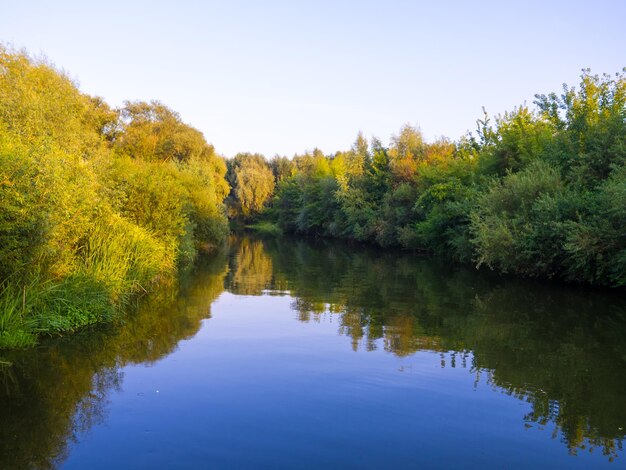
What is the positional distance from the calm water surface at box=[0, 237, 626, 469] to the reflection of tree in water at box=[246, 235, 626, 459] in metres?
0.06

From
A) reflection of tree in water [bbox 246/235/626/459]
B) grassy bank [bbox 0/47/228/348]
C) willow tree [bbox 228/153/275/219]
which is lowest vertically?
reflection of tree in water [bbox 246/235/626/459]

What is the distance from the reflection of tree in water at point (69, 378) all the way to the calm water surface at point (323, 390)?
0.04 m

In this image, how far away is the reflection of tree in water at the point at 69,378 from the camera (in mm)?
7570

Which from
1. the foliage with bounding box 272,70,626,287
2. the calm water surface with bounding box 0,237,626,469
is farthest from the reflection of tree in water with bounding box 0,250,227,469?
the foliage with bounding box 272,70,626,287

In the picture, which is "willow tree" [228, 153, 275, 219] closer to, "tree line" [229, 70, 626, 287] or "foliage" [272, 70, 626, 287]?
"tree line" [229, 70, 626, 287]

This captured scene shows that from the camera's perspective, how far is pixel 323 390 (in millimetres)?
10172

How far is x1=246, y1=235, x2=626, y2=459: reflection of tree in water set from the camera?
9.42 m

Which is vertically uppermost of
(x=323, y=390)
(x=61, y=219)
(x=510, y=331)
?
(x=61, y=219)

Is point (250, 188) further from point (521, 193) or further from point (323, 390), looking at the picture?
point (323, 390)

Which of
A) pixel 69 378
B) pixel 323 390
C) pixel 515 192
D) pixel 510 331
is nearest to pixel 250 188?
pixel 515 192

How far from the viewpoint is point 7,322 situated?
1153 centimetres

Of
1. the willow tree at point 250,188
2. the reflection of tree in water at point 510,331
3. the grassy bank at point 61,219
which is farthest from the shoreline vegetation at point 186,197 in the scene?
the willow tree at point 250,188

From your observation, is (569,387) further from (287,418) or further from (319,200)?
(319,200)

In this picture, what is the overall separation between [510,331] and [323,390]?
751cm
